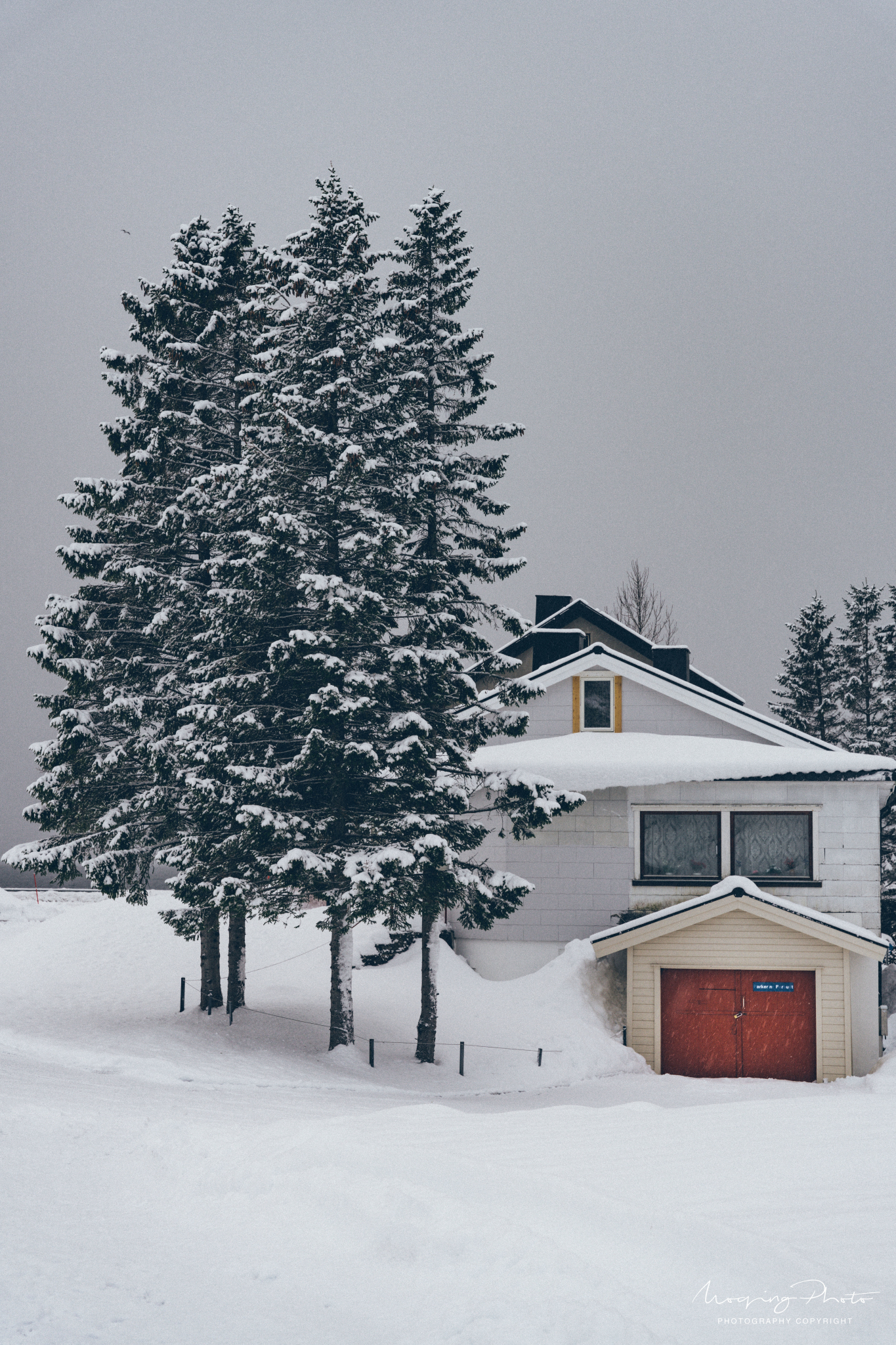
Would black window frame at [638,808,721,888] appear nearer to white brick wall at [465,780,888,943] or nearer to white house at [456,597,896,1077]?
white house at [456,597,896,1077]

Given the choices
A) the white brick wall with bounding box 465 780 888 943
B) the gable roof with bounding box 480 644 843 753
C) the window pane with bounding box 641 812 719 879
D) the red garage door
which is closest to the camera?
the red garage door

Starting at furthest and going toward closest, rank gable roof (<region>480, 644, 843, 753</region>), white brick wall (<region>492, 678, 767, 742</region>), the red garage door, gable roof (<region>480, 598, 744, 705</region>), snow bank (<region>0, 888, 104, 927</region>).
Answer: snow bank (<region>0, 888, 104, 927</region>) < gable roof (<region>480, 598, 744, 705</region>) < white brick wall (<region>492, 678, 767, 742</region>) < gable roof (<region>480, 644, 843, 753</region>) < the red garage door

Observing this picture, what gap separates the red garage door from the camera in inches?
957

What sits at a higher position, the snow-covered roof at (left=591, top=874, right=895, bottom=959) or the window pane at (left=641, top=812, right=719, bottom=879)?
the window pane at (left=641, top=812, right=719, bottom=879)

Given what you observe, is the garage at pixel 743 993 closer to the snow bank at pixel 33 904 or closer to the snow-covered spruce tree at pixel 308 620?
the snow-covered spruce tree at pixel 308 620

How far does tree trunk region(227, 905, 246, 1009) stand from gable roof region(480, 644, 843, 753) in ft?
30.9

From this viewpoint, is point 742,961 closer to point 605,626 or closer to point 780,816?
point 780,816

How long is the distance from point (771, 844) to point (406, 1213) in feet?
64.1

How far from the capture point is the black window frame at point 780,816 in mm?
26109

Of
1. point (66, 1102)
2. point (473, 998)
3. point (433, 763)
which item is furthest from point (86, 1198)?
point (473, 998)

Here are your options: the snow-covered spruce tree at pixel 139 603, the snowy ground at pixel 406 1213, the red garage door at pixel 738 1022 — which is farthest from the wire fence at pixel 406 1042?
the snowy ground at pixel 406 1213

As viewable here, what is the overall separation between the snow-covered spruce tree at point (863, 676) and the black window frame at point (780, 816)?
1681 cm

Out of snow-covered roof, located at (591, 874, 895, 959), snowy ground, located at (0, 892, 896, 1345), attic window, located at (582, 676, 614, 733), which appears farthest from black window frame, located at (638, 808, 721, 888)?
snowy ground, located at (0, 892, 896, 1345)

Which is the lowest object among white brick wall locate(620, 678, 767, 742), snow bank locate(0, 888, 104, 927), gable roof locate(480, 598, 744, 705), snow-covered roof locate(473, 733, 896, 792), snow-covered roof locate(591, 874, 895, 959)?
snow bank locate(0, 888, 104, 927)
